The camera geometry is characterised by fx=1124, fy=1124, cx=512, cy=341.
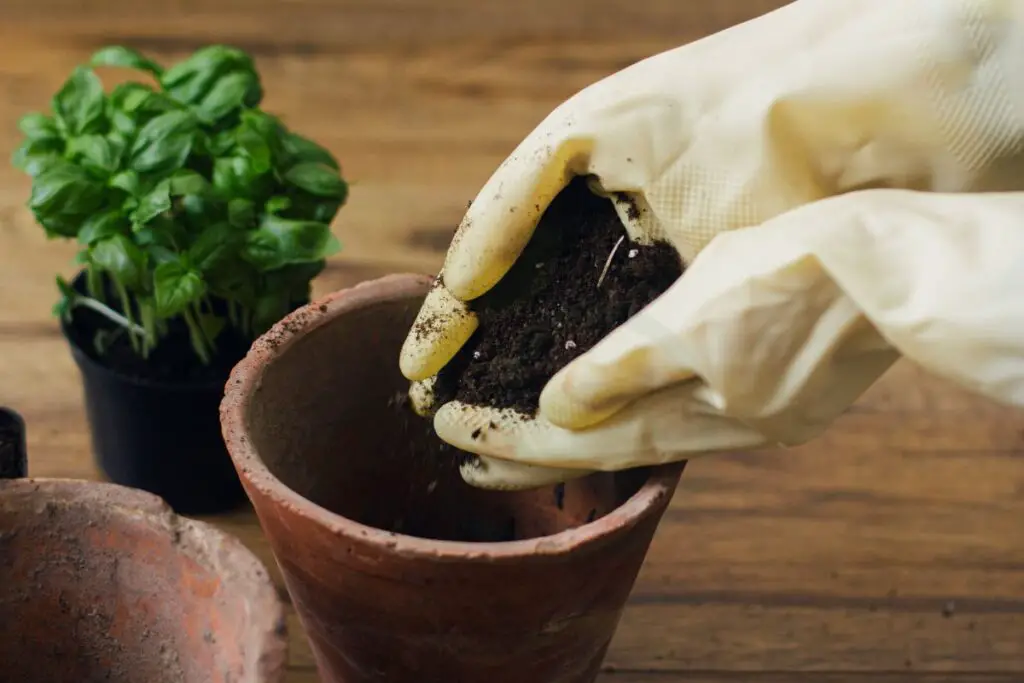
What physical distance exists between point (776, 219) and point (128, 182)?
1.97 feet

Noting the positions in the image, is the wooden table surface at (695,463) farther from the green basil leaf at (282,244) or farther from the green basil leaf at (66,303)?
the green basil leaf at (282,244)

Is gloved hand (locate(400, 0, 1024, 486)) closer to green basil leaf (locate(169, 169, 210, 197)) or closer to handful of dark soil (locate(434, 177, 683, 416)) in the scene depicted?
handful of dark soil (locate(434, 177, 683, 416))

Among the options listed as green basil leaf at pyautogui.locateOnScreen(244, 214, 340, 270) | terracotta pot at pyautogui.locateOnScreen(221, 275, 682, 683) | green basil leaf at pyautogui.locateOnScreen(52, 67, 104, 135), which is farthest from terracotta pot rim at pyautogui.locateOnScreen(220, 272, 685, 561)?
green basil leaf at pyautogui.locateOnScreen(52, 67, 104, 135)

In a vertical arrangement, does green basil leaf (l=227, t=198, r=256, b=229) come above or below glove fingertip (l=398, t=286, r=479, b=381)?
below

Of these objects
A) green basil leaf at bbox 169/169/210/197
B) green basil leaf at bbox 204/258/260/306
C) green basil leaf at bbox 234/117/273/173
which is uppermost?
green basil leaf at bbox 234/117/273/173

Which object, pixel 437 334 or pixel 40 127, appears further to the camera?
pixel 40 127

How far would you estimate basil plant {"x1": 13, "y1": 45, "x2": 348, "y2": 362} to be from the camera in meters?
1.01

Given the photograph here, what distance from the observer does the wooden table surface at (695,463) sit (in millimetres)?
1049

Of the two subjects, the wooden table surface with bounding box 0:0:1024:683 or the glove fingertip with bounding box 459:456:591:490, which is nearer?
the glove fingertip with bounding box 459:456:591:490

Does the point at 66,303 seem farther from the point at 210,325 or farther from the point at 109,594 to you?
the point at 109,594

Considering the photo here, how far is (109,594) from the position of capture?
0.77 metres

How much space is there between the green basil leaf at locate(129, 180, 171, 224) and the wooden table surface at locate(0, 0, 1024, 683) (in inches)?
13.3

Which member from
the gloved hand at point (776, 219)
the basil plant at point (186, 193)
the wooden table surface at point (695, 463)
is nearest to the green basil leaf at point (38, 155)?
the basil plant at point (186, 193)

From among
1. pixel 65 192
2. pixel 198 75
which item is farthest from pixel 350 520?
pixel 198 75
